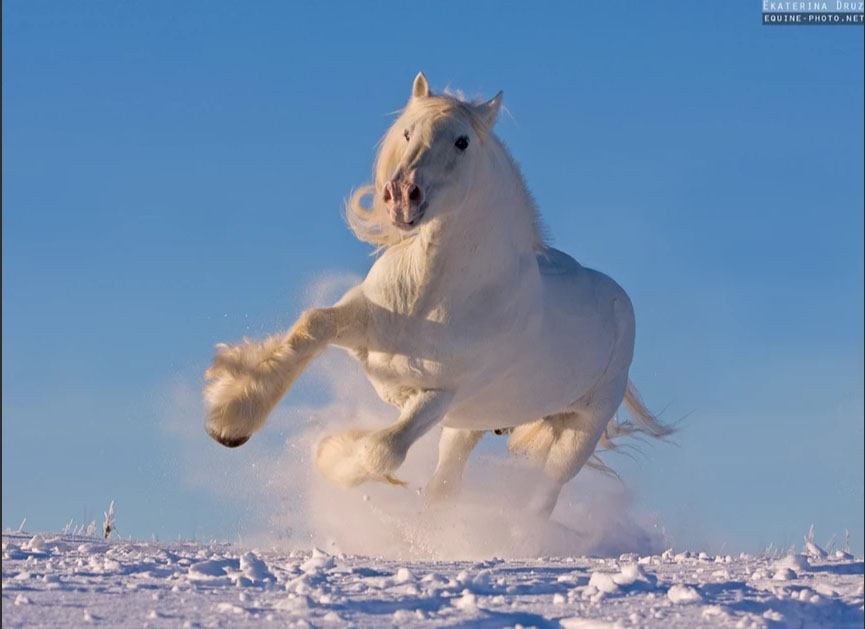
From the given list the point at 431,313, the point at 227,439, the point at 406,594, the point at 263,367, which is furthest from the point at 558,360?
the point at 406,594

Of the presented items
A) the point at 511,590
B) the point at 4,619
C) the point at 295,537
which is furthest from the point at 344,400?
the point at 4,619

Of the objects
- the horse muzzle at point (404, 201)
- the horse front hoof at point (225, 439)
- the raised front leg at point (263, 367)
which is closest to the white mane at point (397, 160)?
the horse muzzle at point (404, 201)

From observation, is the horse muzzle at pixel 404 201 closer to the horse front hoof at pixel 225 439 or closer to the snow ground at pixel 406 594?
the horse front hoof at pixel 225 439

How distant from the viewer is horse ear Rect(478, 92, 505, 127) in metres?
5.97

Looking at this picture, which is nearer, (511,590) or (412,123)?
(511,590)

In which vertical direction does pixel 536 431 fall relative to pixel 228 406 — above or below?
above

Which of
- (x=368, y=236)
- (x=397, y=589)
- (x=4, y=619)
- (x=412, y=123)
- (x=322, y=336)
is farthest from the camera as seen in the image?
(x=368, y=236)

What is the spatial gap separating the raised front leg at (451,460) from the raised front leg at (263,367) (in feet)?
5.57

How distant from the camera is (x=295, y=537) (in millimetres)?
7070

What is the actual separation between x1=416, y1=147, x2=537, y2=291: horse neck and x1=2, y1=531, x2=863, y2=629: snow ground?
5.49 ft

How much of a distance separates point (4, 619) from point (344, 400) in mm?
4403

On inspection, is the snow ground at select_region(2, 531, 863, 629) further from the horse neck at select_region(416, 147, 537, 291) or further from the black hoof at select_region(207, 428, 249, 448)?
the horse neck at select_region(416, 147, 537, 291)

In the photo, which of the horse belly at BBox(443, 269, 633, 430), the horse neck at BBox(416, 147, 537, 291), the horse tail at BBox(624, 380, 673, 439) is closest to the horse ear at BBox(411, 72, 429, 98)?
the horse neck at BBox(416, 147, 537, 291)

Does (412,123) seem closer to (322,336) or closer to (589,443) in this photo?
(322,336)
